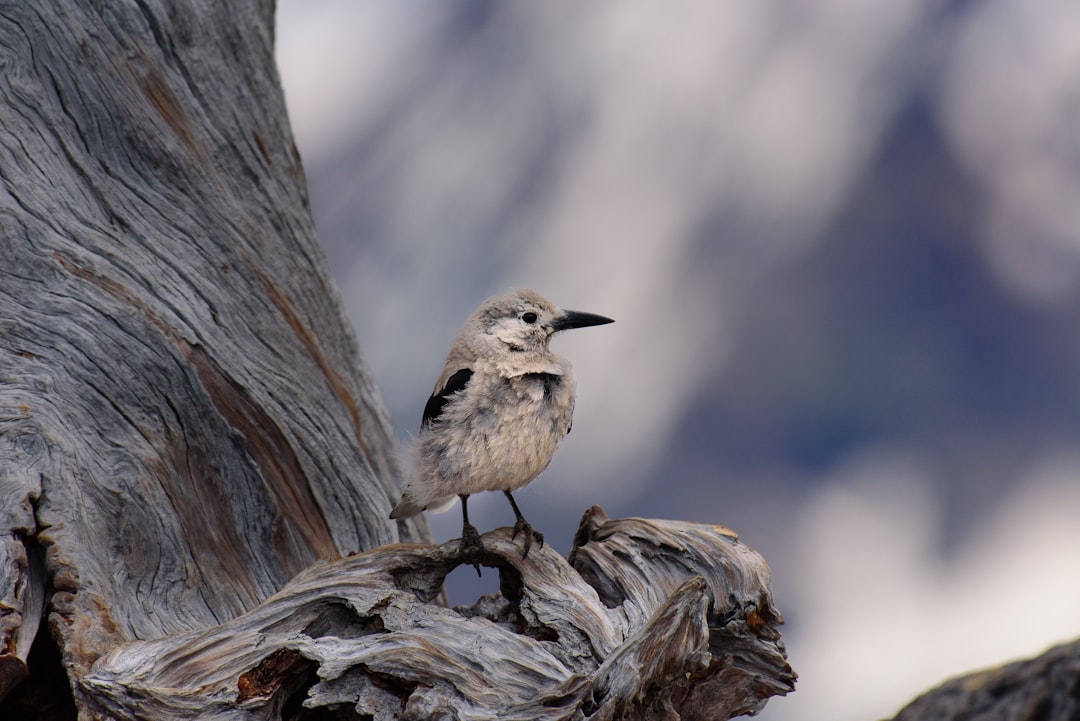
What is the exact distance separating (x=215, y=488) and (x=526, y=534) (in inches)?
66.9

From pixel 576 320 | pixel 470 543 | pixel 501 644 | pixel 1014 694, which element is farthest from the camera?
pixel 576 320

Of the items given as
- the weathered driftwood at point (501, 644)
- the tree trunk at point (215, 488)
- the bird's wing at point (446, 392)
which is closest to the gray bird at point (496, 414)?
the bird's wing at point (446, 392)

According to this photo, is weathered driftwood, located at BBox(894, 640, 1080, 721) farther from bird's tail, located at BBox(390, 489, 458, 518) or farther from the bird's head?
bird's tail, located at BBox(390, 489, 458, 518)

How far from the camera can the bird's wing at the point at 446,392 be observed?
491 centimetres

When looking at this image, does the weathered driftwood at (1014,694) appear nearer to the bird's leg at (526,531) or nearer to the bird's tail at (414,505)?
the bird's leg at (526,531)

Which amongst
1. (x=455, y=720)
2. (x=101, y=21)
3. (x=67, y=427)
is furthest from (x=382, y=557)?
(x=101, y=21)

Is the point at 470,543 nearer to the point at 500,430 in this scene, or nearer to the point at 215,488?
the point at 500,430

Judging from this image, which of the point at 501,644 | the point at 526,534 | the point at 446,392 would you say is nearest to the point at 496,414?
the point at 446,392

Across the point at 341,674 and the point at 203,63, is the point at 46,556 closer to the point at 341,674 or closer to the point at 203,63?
the point at 341,674

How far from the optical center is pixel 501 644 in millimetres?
3898

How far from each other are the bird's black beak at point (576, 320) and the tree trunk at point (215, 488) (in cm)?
104

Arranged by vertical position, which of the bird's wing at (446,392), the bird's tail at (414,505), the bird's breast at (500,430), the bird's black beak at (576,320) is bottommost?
the bird's tail at (414,505)

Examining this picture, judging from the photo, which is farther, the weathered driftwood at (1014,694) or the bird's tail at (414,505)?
the bird's tail at (414,505)

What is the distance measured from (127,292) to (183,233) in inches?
27.6
